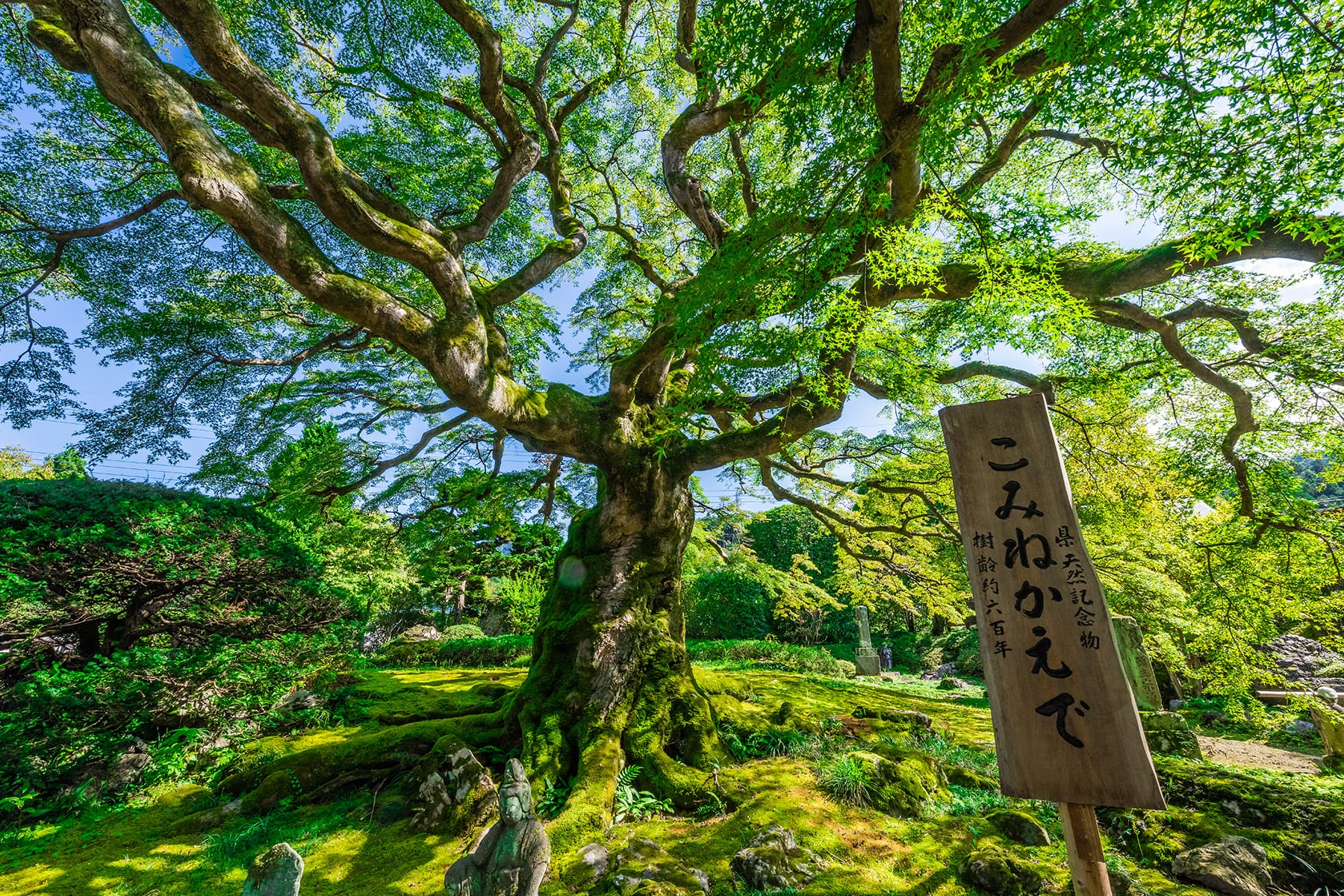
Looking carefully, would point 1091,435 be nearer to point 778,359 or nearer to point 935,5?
point 778,359

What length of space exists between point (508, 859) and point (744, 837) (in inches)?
63.3

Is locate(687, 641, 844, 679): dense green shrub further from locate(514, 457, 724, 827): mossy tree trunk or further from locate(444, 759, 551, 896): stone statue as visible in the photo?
locate(444, 759, 551, 896): stone statue

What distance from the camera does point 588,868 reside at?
2.65 metres

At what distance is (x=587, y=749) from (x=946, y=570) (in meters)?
7.70

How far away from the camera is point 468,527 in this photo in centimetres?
716

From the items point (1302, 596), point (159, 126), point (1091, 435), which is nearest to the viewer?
point (159, 126)

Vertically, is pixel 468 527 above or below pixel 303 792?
above

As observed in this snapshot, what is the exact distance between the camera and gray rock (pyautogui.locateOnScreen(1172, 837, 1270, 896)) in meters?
2.37

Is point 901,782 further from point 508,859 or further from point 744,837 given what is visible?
point 508,859

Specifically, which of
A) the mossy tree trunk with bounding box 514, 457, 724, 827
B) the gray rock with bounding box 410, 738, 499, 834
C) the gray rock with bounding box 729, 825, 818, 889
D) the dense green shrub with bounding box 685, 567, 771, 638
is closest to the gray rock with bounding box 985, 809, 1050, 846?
the gray rock with bounding box 729, 825, 818, 889

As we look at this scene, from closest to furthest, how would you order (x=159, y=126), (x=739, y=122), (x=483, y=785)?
(x=159, y=126)
(x=483, y=785)
(x=739, y=122)

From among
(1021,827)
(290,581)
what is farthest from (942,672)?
(290,581)

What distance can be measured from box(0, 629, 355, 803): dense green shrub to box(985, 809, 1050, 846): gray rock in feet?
20.0

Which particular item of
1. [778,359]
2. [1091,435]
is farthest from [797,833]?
[1091,435]
